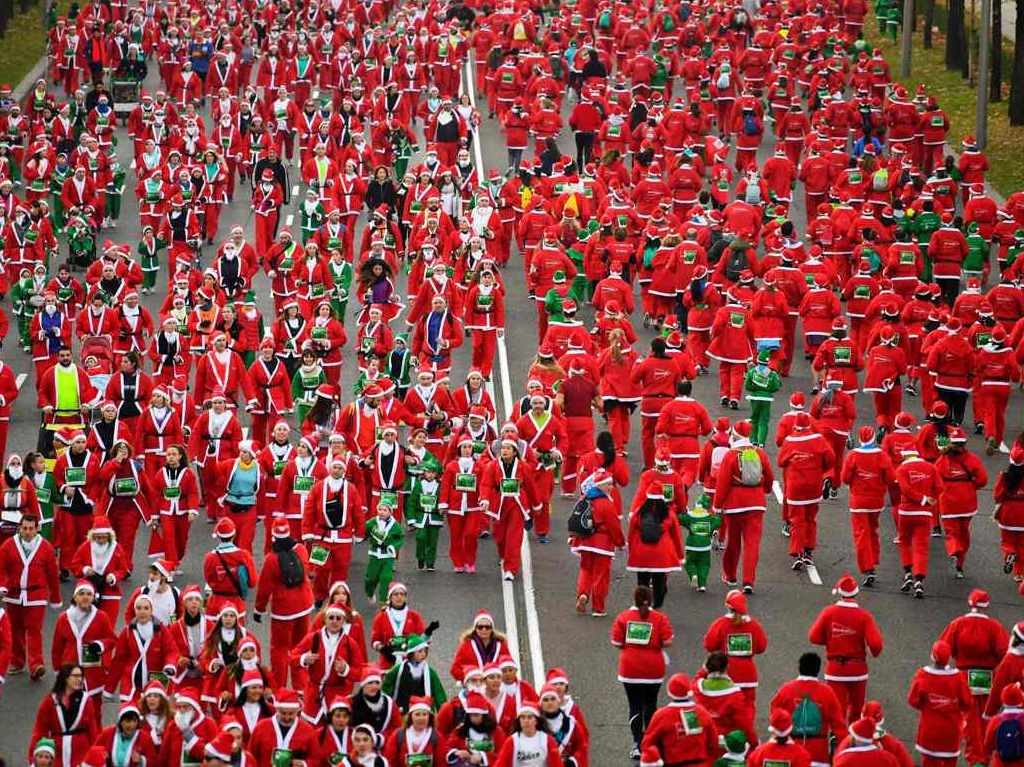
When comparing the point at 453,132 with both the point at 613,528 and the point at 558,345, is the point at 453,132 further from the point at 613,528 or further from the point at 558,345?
the point at 613,528

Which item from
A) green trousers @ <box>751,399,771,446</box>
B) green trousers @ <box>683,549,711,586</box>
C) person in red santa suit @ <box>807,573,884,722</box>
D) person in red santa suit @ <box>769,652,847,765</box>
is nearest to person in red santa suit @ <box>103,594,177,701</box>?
person in red santa suit @ <box>769,652,847,765</box>

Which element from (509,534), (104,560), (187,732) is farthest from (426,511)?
(187,732)

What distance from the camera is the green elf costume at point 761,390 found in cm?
2484

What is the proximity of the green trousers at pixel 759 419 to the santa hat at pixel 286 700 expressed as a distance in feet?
32.2

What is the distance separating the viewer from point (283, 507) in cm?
2166

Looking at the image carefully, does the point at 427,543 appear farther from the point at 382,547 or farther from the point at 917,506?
the point at 917,506

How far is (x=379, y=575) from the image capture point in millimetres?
21156

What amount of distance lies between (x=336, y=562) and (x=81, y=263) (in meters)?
13.7

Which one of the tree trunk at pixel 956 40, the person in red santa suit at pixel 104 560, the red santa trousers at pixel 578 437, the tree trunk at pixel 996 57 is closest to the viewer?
the person in red santa suit at pixel 104 560

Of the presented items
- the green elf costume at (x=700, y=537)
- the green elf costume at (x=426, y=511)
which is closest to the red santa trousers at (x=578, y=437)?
the green elf costume at (x=426, y=511)

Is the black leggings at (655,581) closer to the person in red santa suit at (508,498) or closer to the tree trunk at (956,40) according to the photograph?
the person in red santa suit at (508,498)

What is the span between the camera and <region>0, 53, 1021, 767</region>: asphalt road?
63.7 feet

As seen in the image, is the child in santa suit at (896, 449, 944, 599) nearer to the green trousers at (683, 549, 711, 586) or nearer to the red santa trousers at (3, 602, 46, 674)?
the green trousers at (683, 549, 711, 586)

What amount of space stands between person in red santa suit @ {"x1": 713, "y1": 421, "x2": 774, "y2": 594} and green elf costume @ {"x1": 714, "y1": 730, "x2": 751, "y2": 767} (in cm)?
497
